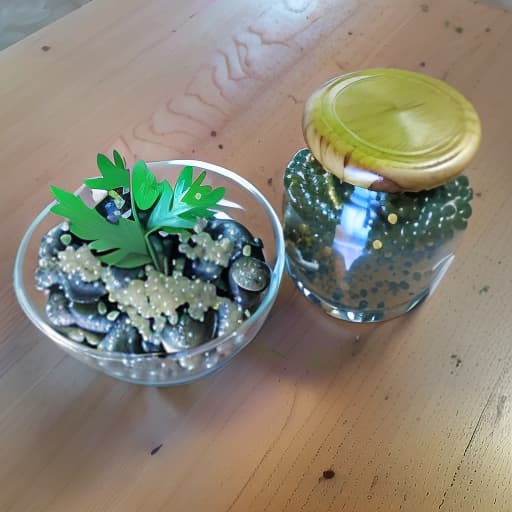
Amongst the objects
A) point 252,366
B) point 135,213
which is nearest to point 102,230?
point 135,213

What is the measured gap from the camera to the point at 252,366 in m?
0.41

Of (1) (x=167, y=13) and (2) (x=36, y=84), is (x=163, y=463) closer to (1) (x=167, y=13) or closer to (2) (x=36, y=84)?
(2) (x=36, y=84)

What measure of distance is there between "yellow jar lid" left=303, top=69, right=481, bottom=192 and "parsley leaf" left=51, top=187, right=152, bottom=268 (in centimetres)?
12

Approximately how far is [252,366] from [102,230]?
145 millimetres

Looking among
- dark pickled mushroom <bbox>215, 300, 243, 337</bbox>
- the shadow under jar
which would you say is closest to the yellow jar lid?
the shadow under jar

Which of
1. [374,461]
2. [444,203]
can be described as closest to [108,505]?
[374,461]

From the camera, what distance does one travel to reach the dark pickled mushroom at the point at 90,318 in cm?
35

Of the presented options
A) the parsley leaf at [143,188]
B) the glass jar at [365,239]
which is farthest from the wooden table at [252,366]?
the parsley leaf at [143,188]

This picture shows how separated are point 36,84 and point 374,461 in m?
0.47

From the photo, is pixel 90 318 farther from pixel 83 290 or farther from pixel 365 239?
pixel 365 239

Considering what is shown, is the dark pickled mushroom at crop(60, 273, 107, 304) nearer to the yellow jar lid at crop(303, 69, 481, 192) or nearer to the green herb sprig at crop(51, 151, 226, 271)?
the green herb sprig at crop(51, 151, 226, 271)

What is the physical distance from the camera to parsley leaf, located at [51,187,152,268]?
345 millimetres

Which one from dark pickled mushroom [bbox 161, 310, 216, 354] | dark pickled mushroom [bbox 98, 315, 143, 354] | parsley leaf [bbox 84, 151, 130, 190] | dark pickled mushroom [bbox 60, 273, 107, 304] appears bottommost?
dark pickled mushroom [bbox 161, 310, 216, 354]

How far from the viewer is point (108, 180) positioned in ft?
1.18
